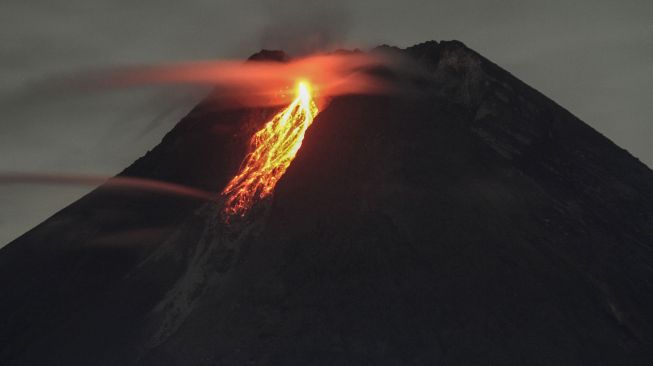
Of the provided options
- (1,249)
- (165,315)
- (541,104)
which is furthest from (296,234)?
(1,249)

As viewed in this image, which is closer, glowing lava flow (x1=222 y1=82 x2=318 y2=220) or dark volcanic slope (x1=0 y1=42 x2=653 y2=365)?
dark volcanic slope (x1=0 y1=42 x2=653 y2=365)

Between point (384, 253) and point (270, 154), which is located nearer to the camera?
point (384, 253)

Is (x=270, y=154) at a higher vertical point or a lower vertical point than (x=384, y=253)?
higher

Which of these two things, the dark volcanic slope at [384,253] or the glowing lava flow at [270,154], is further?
the glowing lava flow at [270,154]
